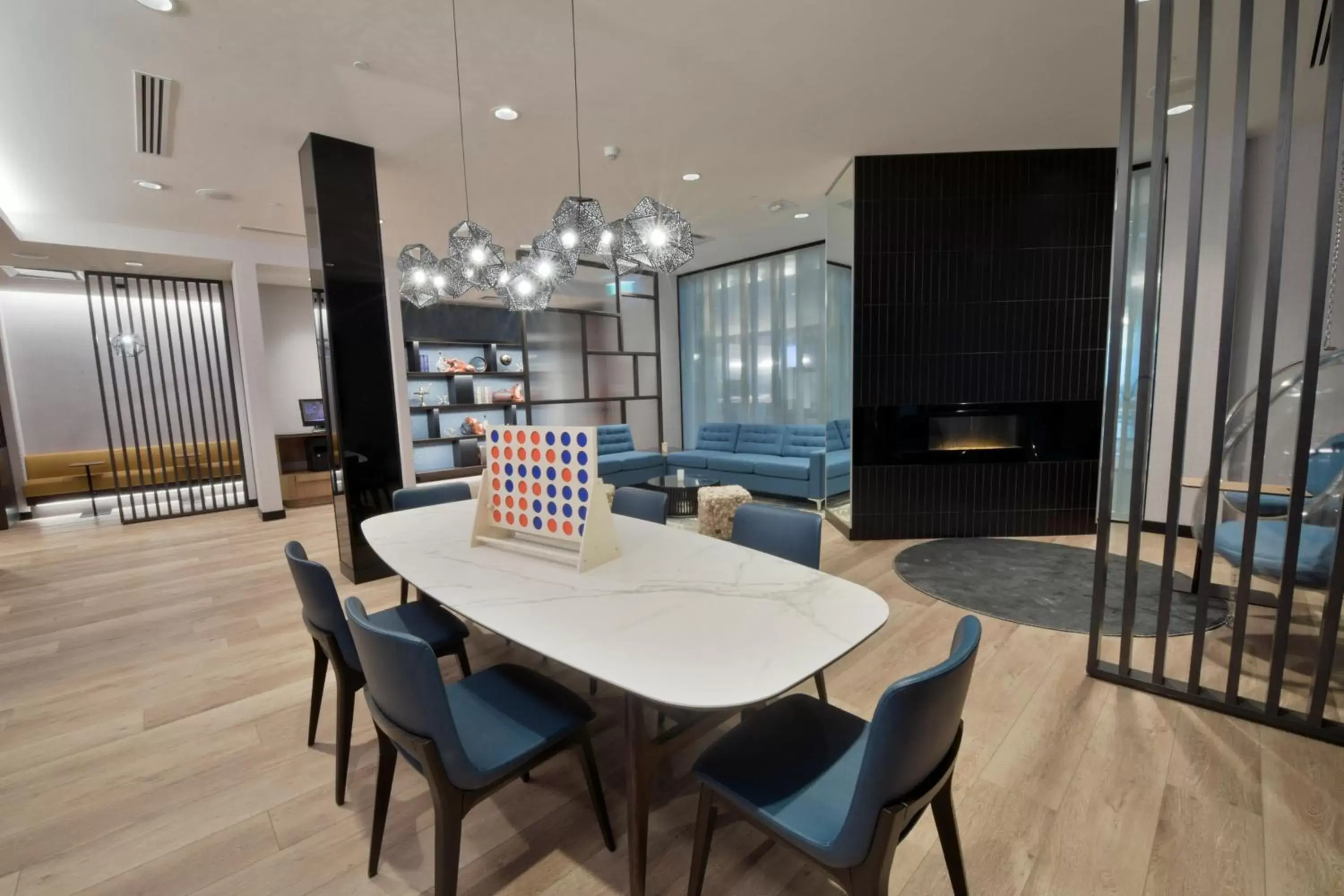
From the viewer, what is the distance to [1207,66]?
1938 mm

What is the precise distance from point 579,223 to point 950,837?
2356 millimetres

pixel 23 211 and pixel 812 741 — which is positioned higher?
pixel 23 211

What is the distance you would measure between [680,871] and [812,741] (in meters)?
0.57

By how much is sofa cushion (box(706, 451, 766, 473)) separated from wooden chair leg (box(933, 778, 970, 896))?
4.85 meters

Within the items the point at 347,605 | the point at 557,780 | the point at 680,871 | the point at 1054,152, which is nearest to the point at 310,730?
the point at 557,780

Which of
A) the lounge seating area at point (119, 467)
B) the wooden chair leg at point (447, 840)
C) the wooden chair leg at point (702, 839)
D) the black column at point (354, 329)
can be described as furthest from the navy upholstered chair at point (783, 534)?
the lounge seating area at point (119, 467)

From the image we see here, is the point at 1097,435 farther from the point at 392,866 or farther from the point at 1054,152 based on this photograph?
the point at 392,866

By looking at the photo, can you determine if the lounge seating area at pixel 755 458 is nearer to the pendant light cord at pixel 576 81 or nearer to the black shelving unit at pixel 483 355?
the black shelving unit at pixel 483 355

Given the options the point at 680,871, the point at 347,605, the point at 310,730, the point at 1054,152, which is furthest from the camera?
the point at 1054,152

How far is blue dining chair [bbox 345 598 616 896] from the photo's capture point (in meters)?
1.17

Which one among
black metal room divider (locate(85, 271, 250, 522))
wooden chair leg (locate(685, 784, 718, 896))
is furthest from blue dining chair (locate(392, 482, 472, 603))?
black metal room divider (locate(85, 271, 250, 522))

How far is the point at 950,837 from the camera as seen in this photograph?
4.25ft

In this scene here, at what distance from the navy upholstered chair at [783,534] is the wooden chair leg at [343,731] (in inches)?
56.1

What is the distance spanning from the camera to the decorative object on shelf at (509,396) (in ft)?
25.3
